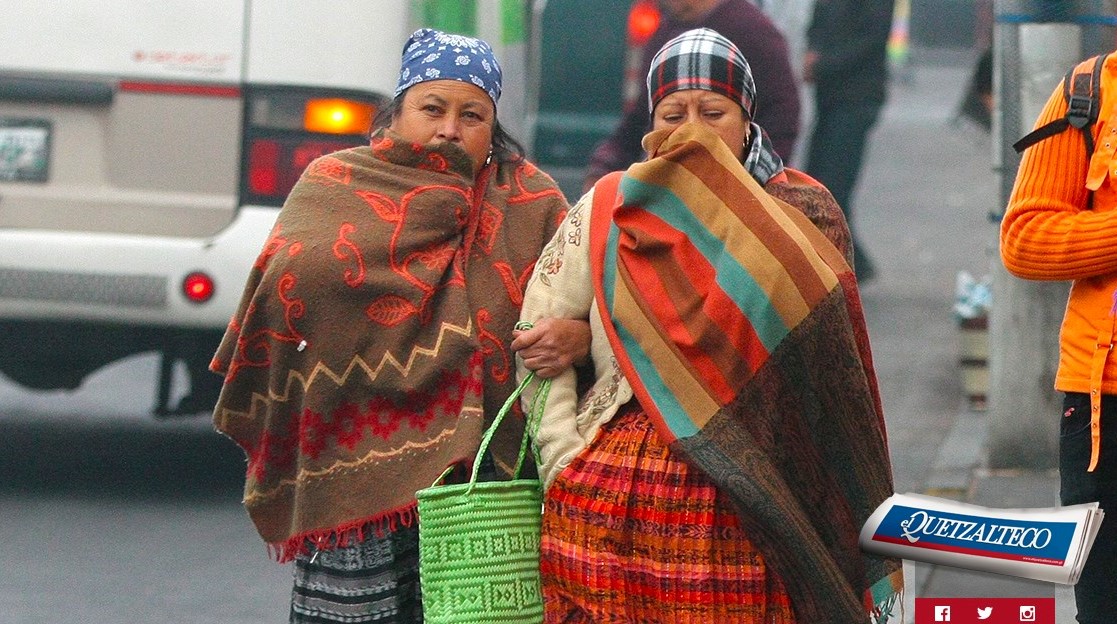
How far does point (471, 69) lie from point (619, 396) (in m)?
0.78

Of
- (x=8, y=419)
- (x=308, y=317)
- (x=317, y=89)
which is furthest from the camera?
(x=8, y=419)

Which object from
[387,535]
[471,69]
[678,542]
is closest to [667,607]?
[678,542]

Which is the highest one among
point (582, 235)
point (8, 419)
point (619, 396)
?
point (582, 235)

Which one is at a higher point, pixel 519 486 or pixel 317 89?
pixel 317 89

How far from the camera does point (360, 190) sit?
3.67m

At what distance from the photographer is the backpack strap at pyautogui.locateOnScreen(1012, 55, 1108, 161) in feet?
11.0

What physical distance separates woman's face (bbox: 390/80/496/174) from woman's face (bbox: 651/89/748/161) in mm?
446

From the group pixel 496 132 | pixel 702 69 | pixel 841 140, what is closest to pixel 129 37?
pixel 496 132

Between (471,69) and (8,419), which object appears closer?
(471,69)

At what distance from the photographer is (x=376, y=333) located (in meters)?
3.59

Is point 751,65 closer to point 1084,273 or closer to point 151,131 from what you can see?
point 151,131

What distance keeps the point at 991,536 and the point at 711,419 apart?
647 millimetres

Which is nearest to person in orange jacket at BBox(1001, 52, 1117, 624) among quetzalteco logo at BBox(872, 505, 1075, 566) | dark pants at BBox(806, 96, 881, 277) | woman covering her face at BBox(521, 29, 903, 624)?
woman covering her face at BBox(521, 29, 903, 624)

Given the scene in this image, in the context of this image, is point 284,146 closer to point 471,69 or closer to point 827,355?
point 471,69
